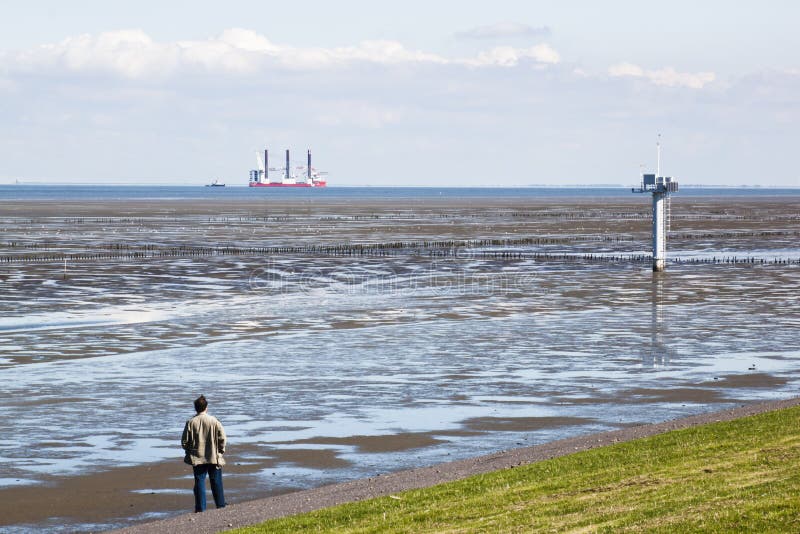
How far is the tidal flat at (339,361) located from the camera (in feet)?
80.9

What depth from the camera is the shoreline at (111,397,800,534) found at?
19.4 meters

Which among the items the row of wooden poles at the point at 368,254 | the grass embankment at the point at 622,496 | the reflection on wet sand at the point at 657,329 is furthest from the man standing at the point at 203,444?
the row of wooden poles at the point at 368,254

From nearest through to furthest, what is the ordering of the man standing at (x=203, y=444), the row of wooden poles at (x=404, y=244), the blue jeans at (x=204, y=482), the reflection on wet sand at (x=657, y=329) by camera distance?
the man standing at (x=203, y=444), the blue jeans at (x=204, y=482), the reflection on wet sand at (x=657, y=329), the row of wooden poles at (x=404, y=244)

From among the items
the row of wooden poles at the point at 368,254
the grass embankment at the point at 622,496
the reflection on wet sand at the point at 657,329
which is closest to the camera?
the grass embankment at the point at 622,496

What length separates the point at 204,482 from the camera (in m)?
20.2

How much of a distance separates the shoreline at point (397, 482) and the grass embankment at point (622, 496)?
756 mm

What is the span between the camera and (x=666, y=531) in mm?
15383

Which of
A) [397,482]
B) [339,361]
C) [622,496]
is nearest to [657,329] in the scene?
[339,361]

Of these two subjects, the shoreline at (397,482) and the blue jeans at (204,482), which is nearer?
the shoreline at (397,482)

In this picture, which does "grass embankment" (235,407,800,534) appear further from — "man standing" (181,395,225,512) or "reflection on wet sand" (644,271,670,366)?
"reflection on wet sand" (644,271,670,366)

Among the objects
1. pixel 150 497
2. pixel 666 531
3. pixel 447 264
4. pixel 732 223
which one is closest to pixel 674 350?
pixel 150 497

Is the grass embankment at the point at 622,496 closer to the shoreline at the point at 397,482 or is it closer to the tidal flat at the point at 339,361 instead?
the shoreline at the point at 397,482

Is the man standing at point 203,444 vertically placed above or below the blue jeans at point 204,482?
above

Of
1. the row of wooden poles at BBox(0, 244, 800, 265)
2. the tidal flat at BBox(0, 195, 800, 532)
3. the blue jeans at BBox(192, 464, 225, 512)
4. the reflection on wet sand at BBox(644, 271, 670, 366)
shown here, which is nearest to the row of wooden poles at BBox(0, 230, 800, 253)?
the row of wooden poles at BBox(0, 244, 800, 265)
